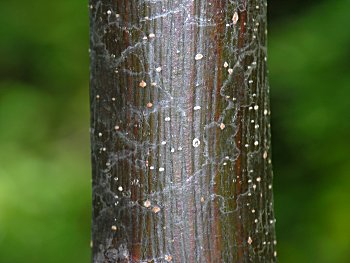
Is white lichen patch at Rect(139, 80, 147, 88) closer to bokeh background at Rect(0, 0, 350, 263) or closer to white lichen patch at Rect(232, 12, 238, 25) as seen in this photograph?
white lichen patch at Rect(232, 12, 238, 25)
